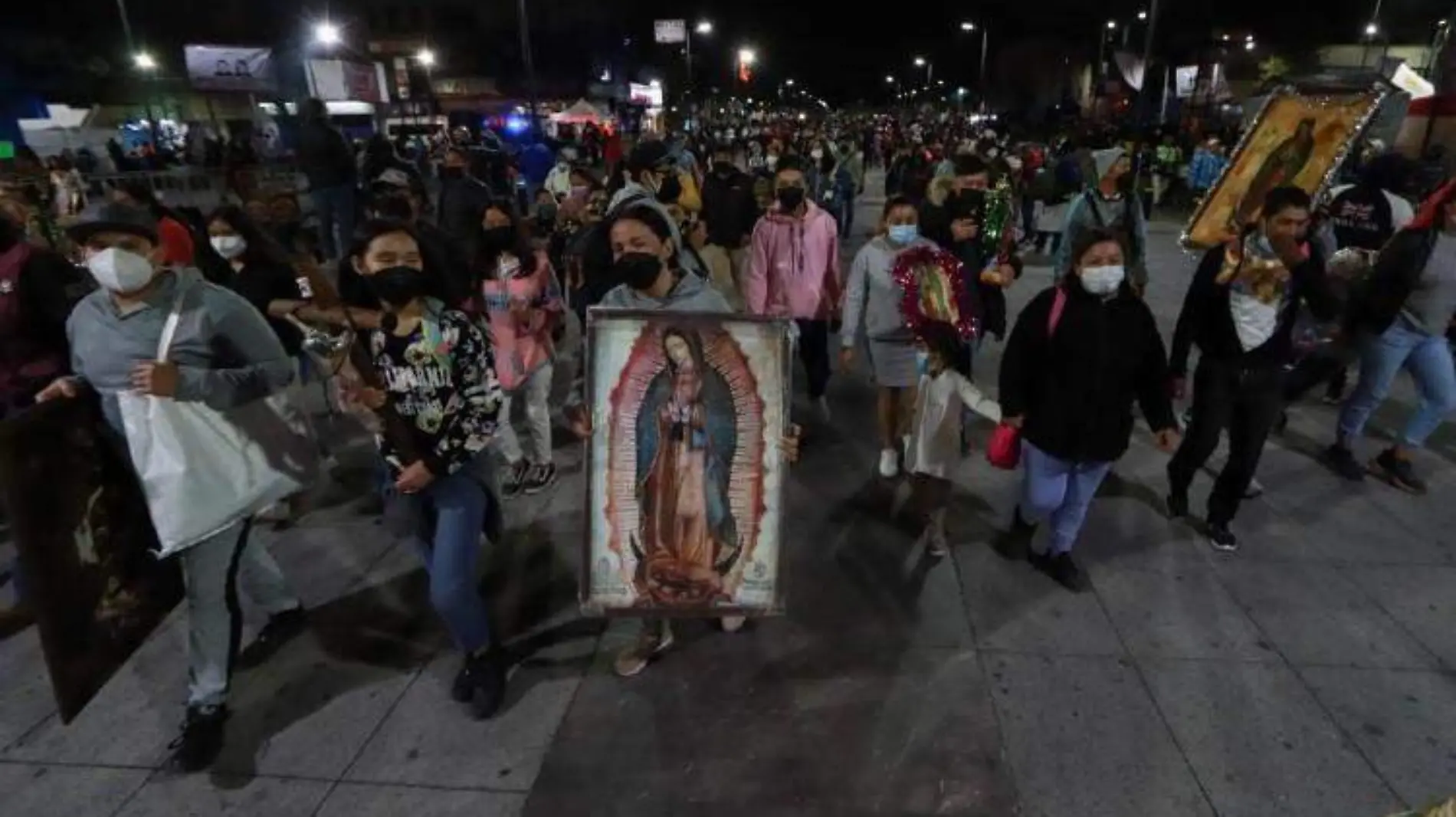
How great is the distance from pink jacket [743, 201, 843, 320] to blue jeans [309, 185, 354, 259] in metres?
7.36

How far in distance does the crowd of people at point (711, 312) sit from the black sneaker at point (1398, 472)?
0.6 inches

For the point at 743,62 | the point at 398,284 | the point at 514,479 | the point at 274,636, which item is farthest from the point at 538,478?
the point at 743,62

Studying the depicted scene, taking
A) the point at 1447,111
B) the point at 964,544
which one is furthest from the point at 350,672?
the point at 1447,111

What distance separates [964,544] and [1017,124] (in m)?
41.1

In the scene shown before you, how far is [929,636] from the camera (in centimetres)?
383

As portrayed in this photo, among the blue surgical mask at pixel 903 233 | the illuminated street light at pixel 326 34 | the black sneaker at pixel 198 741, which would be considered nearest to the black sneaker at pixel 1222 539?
the blue surgical mask at pixel 903 233

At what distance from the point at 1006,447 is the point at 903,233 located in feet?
4.81

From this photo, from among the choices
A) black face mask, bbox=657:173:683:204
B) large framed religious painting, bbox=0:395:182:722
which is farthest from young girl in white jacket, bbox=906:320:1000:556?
black face mask, bbox=657:173:683:204

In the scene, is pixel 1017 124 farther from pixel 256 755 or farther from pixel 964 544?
pixel 256 755

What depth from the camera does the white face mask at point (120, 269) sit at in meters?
2.81

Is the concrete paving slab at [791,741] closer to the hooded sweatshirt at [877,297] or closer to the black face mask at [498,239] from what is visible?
the hooded sweatshirt at [877,297]

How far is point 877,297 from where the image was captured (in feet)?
16.1

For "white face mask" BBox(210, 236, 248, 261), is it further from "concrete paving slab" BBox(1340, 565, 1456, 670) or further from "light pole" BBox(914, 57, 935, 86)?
"light pole" BBox(914, 57, 935, 86)

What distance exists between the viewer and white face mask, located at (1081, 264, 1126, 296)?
11.8 feet
